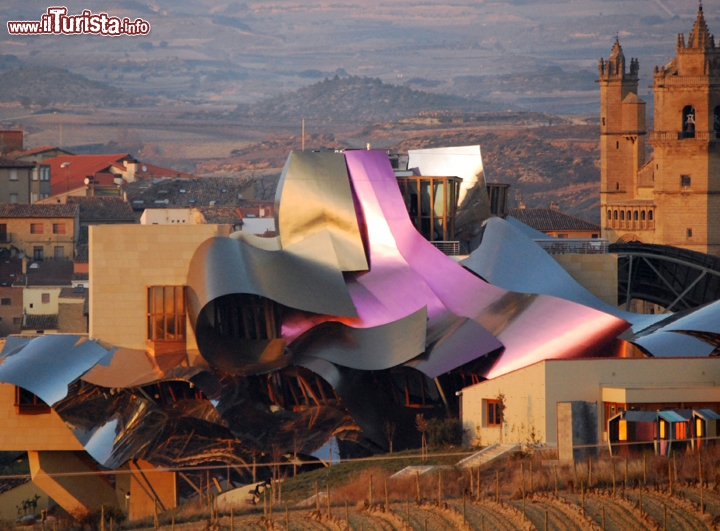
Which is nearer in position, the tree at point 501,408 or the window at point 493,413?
the tree at point 501,408

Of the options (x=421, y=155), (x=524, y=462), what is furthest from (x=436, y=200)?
(x=524, y=462)

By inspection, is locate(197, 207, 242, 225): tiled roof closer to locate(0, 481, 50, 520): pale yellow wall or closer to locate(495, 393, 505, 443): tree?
locate(0, 481, 50, 520): pale yellow wall

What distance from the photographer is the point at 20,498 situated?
42.8m

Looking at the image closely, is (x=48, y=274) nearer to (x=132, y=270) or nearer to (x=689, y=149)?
(x=689, y=149)

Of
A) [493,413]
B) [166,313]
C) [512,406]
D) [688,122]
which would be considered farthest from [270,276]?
[688,122]

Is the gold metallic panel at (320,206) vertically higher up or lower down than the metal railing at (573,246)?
higher up

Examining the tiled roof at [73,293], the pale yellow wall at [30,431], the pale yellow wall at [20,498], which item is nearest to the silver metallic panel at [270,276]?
the pale yellow wall at [30,431]

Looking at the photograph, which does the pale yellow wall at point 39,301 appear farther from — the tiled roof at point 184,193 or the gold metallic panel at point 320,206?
the gold metallic panel at point 320,206

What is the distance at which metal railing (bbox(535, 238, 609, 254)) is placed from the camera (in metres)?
49.4

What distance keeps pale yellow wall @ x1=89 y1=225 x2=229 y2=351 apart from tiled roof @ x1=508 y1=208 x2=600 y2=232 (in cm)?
4874

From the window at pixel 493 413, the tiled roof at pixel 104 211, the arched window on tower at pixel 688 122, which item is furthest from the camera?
the tiled roof at pixel 104 211

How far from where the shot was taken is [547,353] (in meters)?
39.6

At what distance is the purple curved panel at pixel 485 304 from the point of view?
39875 millimetres

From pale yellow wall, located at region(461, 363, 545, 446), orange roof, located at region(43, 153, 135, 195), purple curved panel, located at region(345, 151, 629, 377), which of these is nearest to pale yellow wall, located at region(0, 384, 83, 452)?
purple curved panel, located at region(345, 151, 629, 377)
